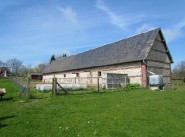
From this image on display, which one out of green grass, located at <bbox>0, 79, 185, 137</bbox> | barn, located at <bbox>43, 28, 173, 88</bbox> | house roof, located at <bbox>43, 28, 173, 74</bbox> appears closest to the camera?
green grass, located at <bbox>0, 79, 185, 137</bbox>

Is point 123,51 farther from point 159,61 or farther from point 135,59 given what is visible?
point 159,61

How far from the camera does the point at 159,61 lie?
30.2 metres

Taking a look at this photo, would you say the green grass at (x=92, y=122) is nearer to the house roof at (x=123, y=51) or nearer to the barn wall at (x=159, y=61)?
the house roof at (x=123, y=51)

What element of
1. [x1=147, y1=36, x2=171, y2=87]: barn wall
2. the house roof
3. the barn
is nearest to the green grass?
the barn

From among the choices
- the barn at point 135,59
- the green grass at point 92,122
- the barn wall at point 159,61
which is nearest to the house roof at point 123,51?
the barn at point 135,59

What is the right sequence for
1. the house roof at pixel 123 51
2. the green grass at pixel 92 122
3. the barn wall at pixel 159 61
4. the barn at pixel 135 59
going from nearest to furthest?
1. the green grass at pixel 92 122
2. the barn at pixel 135 59
3. the house roof at pixel 123 51
4. the barn wall at pixel 159 61

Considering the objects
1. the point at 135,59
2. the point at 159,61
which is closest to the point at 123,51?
the point at 135,59

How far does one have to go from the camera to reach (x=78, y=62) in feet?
142

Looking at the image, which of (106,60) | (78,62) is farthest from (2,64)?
(106,60)

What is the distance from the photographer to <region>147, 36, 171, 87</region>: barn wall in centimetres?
2858

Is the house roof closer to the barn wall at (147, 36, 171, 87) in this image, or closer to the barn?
the barn

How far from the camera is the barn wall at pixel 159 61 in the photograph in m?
28.6

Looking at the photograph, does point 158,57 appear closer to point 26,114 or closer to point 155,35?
point 155,35

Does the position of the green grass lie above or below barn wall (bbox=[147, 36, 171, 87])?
below
